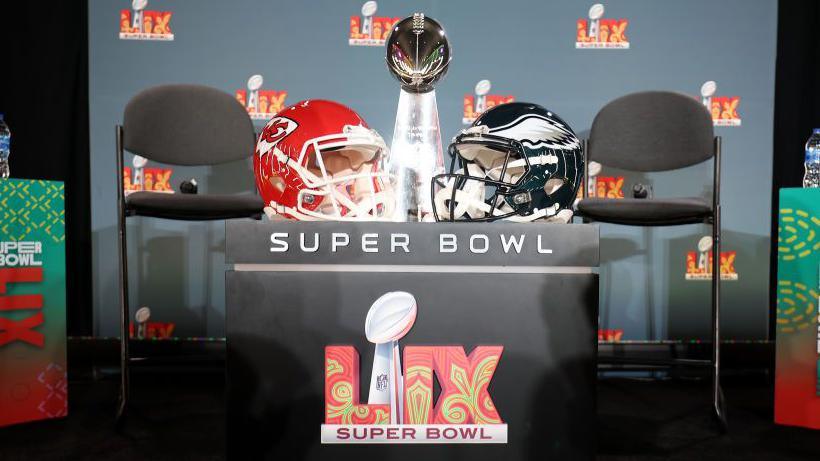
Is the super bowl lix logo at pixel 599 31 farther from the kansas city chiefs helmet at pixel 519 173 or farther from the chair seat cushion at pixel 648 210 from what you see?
the kansas city chiefs helmet at pixel 519 173

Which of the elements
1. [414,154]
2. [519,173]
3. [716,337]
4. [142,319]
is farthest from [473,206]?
[142,319]

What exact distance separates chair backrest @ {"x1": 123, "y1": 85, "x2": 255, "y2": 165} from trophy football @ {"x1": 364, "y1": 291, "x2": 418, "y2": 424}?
1.76 metres

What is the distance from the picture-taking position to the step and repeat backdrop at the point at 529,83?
274cm

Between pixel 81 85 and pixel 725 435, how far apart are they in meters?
3.07

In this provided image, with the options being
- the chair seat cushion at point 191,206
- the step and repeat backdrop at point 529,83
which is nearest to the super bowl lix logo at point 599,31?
the step and repeat backdrop at point 529,83

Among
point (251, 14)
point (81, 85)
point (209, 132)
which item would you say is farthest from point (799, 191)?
point (81, 85)

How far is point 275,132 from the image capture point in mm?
1071

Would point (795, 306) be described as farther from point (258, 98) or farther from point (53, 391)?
point (53, 391)

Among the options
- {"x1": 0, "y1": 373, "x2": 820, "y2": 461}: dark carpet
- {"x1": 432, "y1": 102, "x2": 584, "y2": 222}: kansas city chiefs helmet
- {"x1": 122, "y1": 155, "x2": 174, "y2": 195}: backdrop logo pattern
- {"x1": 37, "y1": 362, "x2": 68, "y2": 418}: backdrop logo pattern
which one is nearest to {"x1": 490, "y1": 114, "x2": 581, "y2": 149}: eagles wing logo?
{"x1": 432, "y1": 102, "x2": 584, "y2": 222}: kansas city chiefs helmet

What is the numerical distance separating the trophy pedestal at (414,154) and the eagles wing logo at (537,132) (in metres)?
0.21

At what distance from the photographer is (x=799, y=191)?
194 centimetres

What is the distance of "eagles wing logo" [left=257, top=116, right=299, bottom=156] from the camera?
3.47 ft

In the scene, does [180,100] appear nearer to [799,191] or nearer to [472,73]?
[472,73]

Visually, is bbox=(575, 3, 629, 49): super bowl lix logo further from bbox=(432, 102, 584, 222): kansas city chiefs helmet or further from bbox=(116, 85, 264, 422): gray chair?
bbox=(432, 102, 584, 222): kansas city chiefs helmet
